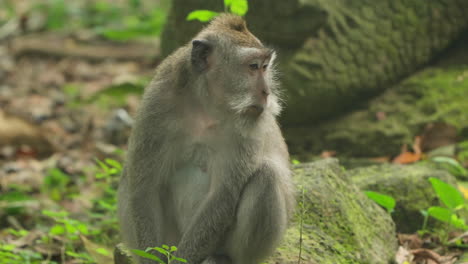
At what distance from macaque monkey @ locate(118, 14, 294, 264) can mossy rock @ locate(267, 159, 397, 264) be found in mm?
485

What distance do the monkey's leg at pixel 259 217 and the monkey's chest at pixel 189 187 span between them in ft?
1.31

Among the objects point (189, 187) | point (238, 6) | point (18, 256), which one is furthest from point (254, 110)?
point (18, 256)

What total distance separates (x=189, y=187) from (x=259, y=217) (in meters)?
0.68

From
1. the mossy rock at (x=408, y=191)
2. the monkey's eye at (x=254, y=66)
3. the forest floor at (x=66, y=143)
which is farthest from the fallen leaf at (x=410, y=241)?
the monkey's eye at (x=254, y=66)

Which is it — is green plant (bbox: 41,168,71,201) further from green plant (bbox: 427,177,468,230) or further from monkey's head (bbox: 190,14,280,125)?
green plant (bbox: 427,177,468,230)

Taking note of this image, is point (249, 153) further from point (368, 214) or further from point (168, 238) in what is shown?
point (368, 214)

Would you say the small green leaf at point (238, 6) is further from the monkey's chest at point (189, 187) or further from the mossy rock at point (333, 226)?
the mossy rock at point (333, 226)

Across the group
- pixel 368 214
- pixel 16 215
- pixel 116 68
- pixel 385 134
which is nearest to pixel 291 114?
pixel 385 134

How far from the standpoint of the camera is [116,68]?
1484 centimetres

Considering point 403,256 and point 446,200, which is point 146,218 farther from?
point 446,200

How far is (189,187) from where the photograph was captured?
17.6ft

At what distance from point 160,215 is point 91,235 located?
7.99 ft

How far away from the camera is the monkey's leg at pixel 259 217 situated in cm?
498

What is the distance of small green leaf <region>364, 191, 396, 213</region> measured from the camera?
6.32 metres
